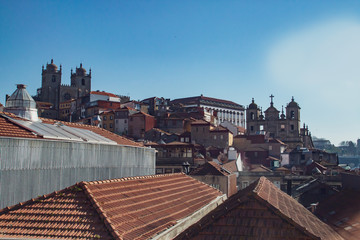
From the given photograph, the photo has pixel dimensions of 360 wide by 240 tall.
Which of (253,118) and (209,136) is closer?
(209,136)

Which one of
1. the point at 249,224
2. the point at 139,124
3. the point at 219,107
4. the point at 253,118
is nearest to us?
the point at 249,224

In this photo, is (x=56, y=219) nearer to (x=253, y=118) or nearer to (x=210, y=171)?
(x=210, y=171)

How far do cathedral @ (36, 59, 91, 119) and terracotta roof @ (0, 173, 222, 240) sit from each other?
115609 mm

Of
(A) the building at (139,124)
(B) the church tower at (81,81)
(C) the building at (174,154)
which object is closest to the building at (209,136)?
(A) the building at (139,124)

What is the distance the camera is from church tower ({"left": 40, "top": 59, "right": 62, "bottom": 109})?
130000 millimetres

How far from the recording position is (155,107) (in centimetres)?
9919

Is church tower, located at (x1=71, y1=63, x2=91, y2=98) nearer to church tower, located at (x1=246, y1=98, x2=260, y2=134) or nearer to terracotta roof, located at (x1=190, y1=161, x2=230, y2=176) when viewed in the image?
church tower, located at (x1=246, y1=98, x2=260, y2=134)

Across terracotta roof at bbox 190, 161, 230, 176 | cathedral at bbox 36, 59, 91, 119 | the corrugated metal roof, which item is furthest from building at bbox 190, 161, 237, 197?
cathedral at bbox 36, 59, 91, 119

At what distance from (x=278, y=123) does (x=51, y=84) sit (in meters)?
78.8

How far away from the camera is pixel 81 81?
136 metres

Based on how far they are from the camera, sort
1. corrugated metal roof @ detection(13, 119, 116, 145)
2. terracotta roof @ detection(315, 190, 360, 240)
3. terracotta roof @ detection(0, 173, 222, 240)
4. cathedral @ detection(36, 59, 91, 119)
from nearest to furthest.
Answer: terracotta roof @ detection(0, 173, 222, 240) < corrugated metal roof @ detection(13, 119, 116, 145) < terracotta roof @ detection(315, 190, 360, 240) < cathedral @ detection(36, 59, 91, 119)

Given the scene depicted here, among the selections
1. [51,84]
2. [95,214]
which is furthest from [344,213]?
[51,84]

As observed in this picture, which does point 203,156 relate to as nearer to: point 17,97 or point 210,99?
point 17,97

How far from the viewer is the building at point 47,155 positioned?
46.6 ft
